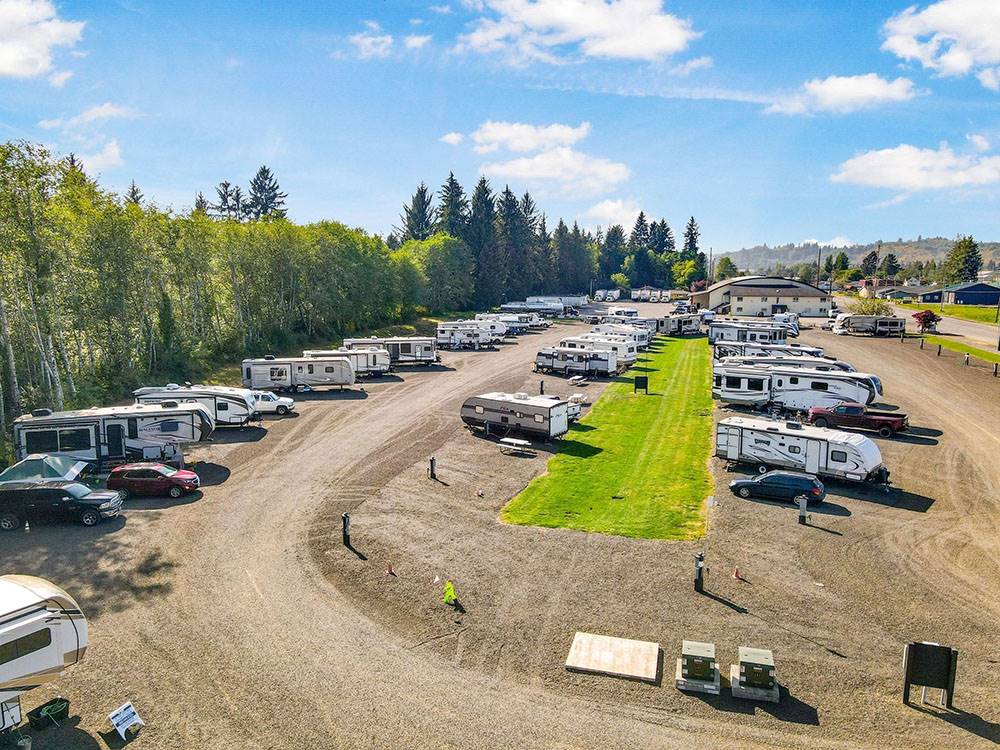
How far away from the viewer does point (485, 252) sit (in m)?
132

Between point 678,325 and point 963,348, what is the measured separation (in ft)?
108

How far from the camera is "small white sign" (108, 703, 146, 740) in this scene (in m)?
12.9

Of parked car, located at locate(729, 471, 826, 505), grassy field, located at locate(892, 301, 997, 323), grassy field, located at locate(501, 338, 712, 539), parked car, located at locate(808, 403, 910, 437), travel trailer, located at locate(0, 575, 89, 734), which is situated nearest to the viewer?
travel trailer, located at locate(0, 575, 89, 734)

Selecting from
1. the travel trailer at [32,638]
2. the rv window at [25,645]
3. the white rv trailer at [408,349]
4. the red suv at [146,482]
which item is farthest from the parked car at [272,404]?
the rv window at [25,645]

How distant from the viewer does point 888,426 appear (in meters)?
36.6

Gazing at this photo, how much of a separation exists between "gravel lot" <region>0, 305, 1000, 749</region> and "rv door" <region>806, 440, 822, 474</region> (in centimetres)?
195

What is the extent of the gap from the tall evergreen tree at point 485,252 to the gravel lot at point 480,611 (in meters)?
103

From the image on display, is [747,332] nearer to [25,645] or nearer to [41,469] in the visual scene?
[41,469]

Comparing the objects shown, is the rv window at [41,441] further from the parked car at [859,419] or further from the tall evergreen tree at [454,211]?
the tall evergreen tree at [454,211]

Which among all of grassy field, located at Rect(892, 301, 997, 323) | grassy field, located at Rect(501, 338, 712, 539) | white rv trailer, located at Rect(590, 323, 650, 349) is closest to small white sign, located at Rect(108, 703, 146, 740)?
grassy field, located at Rect(501, 338, 712, 539)

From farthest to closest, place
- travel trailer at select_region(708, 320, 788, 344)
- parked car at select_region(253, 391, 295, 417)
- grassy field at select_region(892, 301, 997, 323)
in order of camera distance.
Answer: grassy field at select_region(892, 301, 997, 323), travel trailer at select_region(708, 320, 788, 344), parked car at select_region(253, 391, 295, 417)

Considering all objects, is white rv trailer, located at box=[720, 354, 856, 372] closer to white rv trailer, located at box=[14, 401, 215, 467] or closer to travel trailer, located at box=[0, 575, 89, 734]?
white rv trailer, located at box=[14, 401, 215, 467]

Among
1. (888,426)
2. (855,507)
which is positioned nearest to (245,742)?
(855,507)

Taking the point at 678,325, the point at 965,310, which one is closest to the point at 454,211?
the point at 678,325
